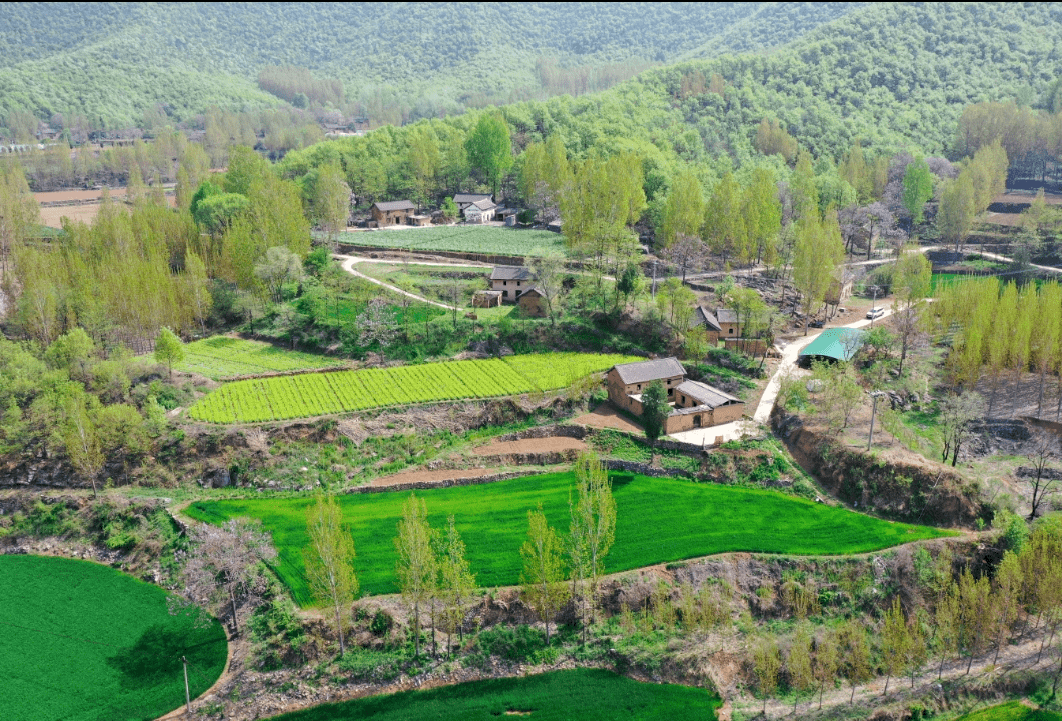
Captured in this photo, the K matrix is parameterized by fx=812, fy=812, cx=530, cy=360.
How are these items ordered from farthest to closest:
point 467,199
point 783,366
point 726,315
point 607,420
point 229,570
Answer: point 467,199, point 726,315, point 783,366, point 607,420, point 229,570

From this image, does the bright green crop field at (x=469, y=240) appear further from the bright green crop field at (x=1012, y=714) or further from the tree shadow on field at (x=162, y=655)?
the bright green crop field at (x=1012, y=714)

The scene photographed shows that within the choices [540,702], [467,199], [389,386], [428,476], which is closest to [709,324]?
[389,386]

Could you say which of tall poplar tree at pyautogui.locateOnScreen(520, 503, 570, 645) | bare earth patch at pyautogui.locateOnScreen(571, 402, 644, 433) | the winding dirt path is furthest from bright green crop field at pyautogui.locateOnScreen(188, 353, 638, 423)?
tall poplar tree at pyautogui.locateOnScreen(520, 503, 570, 645)

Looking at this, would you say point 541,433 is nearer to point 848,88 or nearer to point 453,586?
point 453,586

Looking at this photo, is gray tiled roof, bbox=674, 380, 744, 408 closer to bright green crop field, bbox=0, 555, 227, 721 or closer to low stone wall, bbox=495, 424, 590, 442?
low stone wall, bbox=495, 424, 590, 442

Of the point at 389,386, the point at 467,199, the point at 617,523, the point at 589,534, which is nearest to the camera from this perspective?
the point at 589,534

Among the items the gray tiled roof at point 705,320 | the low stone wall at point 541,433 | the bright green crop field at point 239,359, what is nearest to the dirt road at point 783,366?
the gray tiled roof at point 705,320
